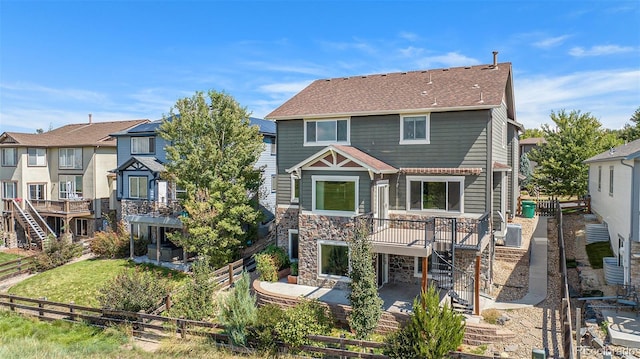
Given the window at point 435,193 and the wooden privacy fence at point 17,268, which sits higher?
the window at point 435,193

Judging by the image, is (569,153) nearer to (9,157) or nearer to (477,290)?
(477,290)

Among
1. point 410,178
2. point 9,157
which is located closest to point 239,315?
point 410,178

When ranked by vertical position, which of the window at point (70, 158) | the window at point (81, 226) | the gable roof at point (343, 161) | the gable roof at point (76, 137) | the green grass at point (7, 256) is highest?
the gable roof at point (76, 137)

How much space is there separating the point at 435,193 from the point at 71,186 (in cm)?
2875

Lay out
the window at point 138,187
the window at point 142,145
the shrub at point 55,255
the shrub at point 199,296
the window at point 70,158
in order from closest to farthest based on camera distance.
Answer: the shrub at point 199,296, the shrub at point 55,255, the window at point 138,187, the window at point 142,145, the window at point 70,158

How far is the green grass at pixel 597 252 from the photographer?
17.3 m

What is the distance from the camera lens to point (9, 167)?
31.9 meters

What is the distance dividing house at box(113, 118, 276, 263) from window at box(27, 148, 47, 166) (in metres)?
8.77

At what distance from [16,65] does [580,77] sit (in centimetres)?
3329

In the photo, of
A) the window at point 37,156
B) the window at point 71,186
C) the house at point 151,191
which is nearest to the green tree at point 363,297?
the house at point 151,191

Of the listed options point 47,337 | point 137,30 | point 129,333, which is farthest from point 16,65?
point 129,333

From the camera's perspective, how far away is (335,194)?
16203 millimetres

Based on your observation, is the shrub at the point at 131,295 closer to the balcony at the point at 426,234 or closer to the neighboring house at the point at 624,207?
the balcony at the point at 426,234

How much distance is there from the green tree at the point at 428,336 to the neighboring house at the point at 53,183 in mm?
25676
